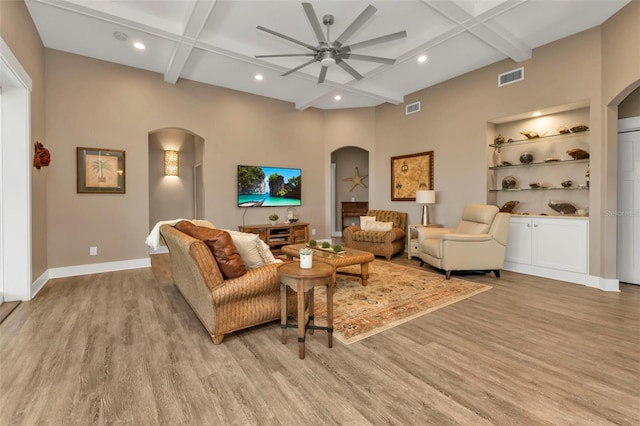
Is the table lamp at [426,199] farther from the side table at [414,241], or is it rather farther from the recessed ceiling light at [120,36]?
the recessed ceiling light at [120,36]

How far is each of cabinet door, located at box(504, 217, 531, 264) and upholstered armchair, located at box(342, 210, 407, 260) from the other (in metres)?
1.78

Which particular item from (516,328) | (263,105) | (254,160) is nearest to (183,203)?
A: (254,160)

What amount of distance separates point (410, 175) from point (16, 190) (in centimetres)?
606

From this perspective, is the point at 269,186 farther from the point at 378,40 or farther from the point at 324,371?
the point at 324,371

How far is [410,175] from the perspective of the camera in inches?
250

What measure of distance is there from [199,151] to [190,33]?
9.42 feet

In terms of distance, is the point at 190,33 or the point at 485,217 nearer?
A: the point at 190,33

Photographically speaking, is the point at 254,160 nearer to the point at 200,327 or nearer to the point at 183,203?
the point at 183,203

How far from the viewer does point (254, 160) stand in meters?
6.22

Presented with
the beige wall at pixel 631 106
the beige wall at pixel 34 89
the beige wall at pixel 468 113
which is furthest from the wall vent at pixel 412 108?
the beige wall at pixel 34 89

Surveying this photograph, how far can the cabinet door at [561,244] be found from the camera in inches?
158

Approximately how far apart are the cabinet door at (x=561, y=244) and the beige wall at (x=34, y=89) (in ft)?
21.6

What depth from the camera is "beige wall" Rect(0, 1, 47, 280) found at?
2.98 m

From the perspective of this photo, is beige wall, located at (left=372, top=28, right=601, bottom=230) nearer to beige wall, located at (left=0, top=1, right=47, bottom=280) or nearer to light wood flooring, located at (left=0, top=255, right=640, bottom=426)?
light wood flooring, located at (left=0, top=255, right=640, bottom=426)
